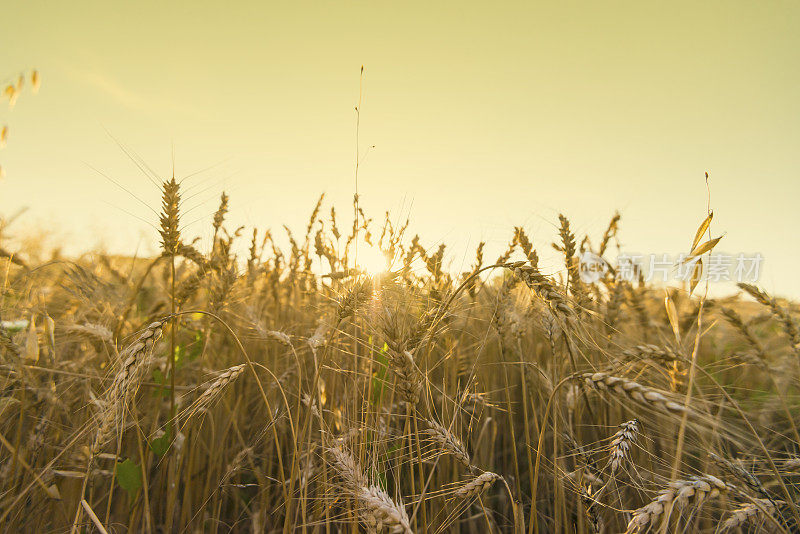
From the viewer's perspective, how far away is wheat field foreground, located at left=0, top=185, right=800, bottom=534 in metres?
1.27

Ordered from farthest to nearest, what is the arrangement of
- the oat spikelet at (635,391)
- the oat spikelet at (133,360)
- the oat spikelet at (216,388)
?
the oat spikelet at (216,388)
the oat spikelet at (133,360)
the oat spikelet at (635,391)

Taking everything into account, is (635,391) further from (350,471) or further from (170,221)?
(170,221)

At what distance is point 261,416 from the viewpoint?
235 cm

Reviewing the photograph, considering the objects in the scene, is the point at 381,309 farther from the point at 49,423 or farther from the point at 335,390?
the point at 49,423

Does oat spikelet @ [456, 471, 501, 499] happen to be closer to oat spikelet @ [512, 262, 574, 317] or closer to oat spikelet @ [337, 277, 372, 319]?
oat spikelet @ [512, 262, 574, 317]

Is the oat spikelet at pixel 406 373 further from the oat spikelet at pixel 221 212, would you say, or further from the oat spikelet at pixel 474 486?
the oat spikelet at pixel 221 212

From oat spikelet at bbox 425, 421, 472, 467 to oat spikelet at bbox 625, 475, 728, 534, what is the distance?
47cm

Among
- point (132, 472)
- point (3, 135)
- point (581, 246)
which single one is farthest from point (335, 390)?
point (3, 135)

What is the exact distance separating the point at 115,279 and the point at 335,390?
83.9 inches

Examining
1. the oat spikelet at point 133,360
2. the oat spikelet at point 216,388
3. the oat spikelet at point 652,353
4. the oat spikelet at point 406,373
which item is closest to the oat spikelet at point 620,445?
the oat spikelet at point 652,353

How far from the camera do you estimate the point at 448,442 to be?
1391 millimetres

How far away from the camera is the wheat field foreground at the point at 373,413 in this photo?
4.16ft

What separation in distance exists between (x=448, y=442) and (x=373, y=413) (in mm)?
408

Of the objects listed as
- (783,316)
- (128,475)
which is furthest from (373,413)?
(783,316)
